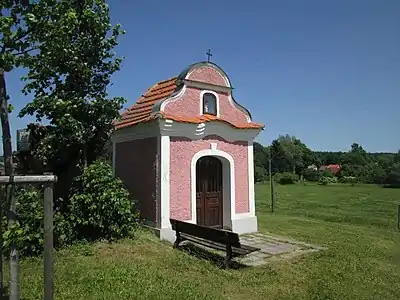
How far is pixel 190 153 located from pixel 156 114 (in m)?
1.60

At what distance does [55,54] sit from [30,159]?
6.75m

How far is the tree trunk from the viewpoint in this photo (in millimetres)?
4723

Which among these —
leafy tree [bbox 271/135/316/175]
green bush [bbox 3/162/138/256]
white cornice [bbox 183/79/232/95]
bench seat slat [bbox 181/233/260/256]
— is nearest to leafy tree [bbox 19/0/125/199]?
green bush [bbox 3/162/138/256]

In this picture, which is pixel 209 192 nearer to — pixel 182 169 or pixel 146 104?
pixel 182 169

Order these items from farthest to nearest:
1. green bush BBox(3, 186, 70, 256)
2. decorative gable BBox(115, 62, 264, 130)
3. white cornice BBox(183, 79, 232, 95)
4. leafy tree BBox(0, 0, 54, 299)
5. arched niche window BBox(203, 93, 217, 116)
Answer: arched niche window BBox(203, 93, 217, 116)
white cornice BBox(183, 79, 232, 95)
decorative gable BBox(115, 62, 264, 130)
green bush BBox(3, 186, 70, 256)
leafy tree BBox(0, 0, 54, 299)

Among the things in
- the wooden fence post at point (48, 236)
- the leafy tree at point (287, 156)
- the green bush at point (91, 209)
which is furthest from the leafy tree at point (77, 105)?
the leafy tree at point (287, 156)

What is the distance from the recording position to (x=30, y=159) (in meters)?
10.9

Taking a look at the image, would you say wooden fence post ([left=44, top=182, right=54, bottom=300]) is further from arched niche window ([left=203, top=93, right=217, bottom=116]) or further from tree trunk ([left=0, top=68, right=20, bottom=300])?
arched niche window ([left=203, top=93, right=217, bottom=116])

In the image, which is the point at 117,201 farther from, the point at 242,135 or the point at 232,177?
the point at 242,135

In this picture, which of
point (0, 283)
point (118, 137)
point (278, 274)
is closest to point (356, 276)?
point (278, 274)

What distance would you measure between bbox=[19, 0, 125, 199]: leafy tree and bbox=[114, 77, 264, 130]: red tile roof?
1.12 metres

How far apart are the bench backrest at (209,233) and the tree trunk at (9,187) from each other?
414 cm

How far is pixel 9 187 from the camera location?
15.8ft

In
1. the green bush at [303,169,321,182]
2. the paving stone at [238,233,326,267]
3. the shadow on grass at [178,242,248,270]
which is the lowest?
the paving stone at [238,233,326,267]
